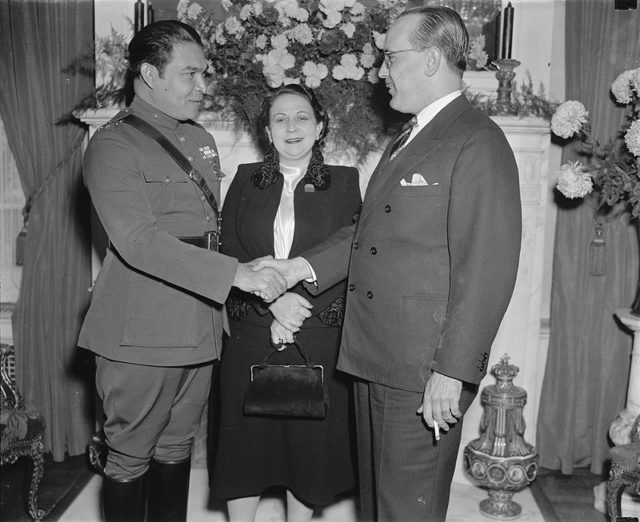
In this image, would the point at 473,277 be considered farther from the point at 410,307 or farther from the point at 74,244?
the point at 74,244

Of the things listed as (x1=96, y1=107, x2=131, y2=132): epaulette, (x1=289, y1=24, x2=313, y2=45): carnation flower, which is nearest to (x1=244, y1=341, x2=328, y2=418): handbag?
(x1=96, y1=107, x2=131, y2=132): epaulette

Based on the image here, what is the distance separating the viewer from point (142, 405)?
2621 millimetres

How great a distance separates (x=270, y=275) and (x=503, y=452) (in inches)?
63.0

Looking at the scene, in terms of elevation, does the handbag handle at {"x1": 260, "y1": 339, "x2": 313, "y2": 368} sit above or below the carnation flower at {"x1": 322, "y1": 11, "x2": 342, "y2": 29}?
below

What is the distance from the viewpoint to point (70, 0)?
3.92 meters

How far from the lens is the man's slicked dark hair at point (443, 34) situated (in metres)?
2.21

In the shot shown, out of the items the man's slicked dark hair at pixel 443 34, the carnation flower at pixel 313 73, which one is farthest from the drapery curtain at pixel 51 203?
the man's slicked dark hair at pixel 443 34

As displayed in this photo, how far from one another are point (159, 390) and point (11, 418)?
104 cm

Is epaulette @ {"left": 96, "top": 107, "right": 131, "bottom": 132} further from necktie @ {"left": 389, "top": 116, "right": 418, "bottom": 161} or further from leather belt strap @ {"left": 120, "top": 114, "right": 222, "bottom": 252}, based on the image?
necktie @ {"left": 389, "top": 116, "right": 418, "bottom": 161}

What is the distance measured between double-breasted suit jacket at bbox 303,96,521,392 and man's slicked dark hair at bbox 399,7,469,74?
14 cm

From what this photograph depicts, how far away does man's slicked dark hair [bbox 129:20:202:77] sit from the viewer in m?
2.58

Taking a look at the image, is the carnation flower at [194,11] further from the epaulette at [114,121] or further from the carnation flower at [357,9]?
the epaulette at [114,121]

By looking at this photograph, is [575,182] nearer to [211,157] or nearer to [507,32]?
[507,32]

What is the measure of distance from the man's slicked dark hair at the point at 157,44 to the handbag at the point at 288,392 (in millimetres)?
1121
